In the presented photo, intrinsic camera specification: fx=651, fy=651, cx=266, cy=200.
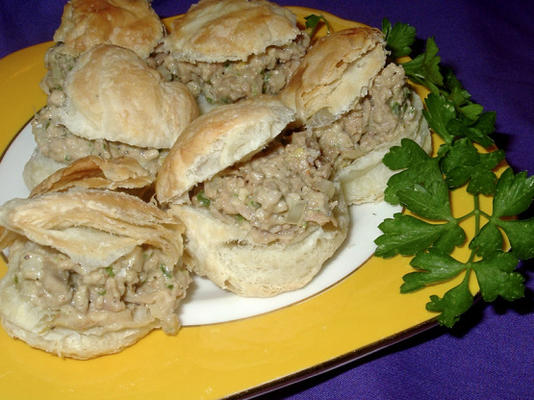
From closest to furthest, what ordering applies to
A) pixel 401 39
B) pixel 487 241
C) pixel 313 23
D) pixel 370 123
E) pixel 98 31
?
pixel 487 241 < pixel 370 123 < pixel 98 31 < pixel 401 39 < pixel 313 23

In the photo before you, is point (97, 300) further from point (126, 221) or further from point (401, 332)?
point (401, 332)

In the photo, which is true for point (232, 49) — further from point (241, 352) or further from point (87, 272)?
point (241, 352)

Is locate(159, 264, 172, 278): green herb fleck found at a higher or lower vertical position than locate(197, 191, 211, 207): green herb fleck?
lower

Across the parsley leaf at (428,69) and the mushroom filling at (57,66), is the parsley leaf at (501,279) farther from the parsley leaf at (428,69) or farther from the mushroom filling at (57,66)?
the mushroom filling at (57,66)

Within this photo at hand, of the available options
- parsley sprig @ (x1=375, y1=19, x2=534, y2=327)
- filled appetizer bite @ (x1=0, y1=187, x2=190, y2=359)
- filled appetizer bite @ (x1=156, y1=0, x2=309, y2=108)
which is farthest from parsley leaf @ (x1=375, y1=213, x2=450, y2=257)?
filled appetizer bite @ (x1=156, y1=0, x2=309, y2=108)

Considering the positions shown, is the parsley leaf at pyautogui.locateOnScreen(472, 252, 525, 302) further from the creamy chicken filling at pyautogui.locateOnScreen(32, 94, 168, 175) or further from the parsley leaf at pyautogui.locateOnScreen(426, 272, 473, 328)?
the creamy chicken filling at pyautogui.locateOnScreen(32, 94, 168, 175)

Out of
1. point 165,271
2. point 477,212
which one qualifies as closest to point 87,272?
point 165,271

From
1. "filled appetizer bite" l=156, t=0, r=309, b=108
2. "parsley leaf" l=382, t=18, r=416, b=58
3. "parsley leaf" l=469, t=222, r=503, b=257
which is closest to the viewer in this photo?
"parsley leaf" l=469, t=222, r=503, b=257
